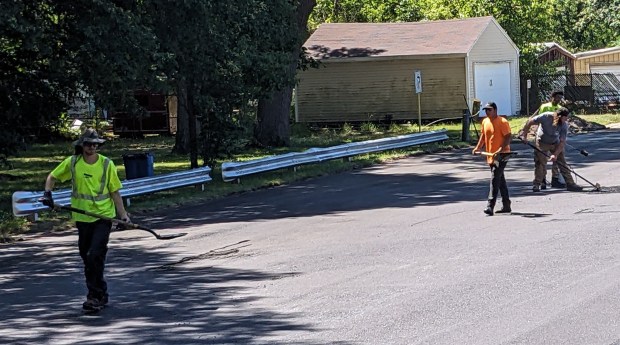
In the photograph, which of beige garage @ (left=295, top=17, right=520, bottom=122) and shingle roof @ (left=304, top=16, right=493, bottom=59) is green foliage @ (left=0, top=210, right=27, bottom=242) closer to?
beige garage @ (left=295, top=17, right=520, bottom=122)

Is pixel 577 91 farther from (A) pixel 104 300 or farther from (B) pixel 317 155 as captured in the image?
(A) pixel 104 300

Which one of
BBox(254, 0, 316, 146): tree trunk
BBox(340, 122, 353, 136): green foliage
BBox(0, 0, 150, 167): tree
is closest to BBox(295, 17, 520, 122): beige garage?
BBox(340, 122, 353, 136): green foliage

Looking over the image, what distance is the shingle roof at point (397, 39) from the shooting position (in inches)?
1734

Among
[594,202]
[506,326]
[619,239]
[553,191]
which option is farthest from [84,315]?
[553,191]

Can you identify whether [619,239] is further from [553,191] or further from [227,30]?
[227,30]

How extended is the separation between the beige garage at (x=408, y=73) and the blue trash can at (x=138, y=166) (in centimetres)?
2327

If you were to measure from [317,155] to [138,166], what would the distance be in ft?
18.5

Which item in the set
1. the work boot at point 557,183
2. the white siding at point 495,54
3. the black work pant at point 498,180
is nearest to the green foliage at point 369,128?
the white siding at point 495,54

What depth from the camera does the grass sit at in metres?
19.1

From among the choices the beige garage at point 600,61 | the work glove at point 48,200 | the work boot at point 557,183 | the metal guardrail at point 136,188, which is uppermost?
the beige garage at point 600,61

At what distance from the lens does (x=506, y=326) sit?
27.9ft

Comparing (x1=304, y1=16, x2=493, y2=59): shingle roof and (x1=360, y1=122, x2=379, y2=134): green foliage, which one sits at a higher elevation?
(x1=304, y1=16, x2=493, y2=59): shingle roof

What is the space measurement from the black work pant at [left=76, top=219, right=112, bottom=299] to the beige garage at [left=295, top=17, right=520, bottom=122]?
33391mm

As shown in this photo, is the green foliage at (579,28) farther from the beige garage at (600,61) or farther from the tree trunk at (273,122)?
the tree trunk at (273,122)
